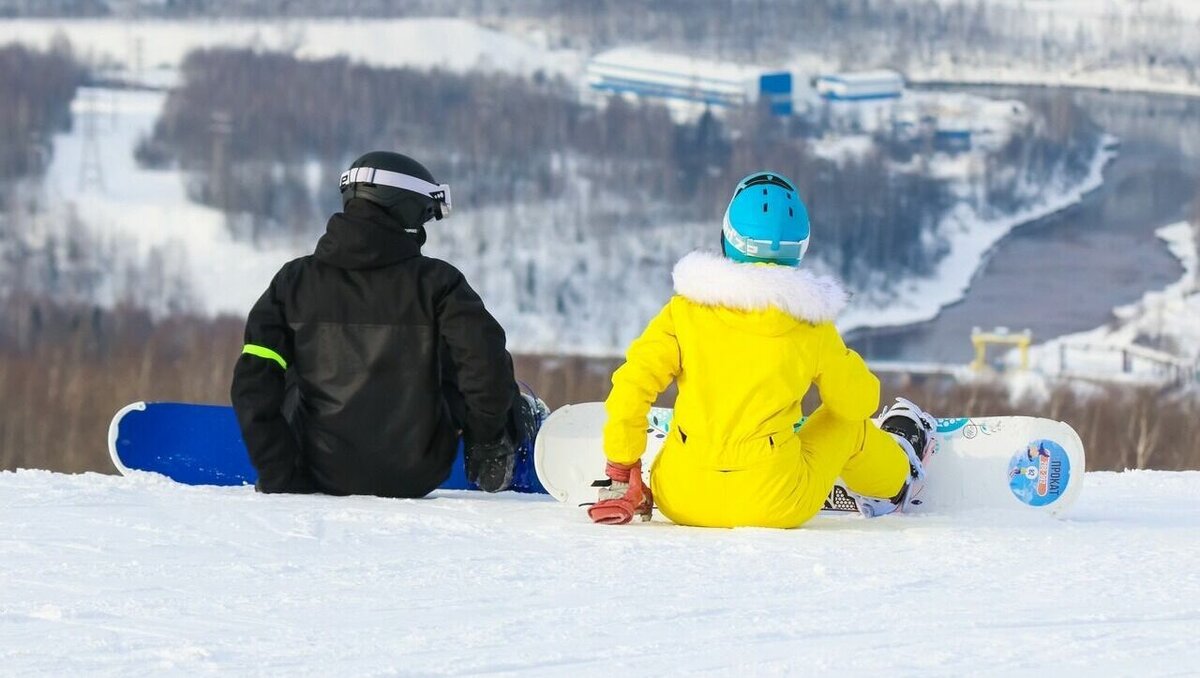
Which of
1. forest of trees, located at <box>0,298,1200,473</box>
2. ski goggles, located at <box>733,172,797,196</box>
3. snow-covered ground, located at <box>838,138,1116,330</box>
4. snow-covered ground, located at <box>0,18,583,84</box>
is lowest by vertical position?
forest of trees, located at <box>0,298,1200,473</box>

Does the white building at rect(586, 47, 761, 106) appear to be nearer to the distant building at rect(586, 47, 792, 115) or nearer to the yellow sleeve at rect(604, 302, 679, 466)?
the distant building at rect(586, 47, 792, 115)

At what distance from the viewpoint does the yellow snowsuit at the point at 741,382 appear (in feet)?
11.5

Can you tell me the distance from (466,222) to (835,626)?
69.2m

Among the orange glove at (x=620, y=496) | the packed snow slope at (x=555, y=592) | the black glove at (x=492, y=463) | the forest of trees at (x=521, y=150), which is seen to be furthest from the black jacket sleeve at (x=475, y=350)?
the forest of trees at (x=521, y=150)

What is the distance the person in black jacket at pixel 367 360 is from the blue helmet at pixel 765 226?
0.71m

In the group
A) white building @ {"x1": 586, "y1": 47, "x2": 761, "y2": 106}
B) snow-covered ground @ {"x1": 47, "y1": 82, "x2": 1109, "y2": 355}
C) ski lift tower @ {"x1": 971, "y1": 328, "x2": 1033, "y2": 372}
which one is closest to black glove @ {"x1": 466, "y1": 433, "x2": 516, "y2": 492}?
ski lift tower @ {"x1": 971, "y1": 328, "x2": 1033, "y2": 372}

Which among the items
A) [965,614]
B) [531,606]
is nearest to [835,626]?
[965,614]

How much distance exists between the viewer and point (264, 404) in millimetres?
4027

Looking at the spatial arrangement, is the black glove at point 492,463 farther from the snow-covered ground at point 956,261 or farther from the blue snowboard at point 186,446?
the snow-covered ground at point 956,261

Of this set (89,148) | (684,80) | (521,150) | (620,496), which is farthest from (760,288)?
(684,80)

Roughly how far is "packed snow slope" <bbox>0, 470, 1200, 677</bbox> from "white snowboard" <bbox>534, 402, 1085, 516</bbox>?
18 centimetres

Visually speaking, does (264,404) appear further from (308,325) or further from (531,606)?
(531,606)

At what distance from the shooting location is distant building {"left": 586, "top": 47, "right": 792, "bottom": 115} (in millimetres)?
83325

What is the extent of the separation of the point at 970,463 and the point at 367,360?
1.45 m
